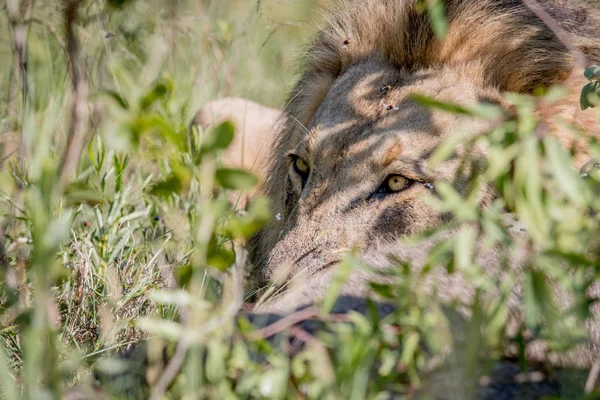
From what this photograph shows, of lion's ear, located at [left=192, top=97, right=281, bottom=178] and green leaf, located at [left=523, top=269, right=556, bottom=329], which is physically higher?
green leaf, located at [left=523, top=269, right=556, bottom=329]

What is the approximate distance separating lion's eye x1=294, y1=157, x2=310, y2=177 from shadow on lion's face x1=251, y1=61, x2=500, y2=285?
103 mm

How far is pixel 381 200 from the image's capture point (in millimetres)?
3344

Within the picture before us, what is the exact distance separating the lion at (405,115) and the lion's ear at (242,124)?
1394mm

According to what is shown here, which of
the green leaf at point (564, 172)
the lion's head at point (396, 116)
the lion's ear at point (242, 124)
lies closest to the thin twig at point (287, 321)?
the green leaf at point (564, 172)

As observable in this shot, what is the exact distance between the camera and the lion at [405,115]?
3289mm

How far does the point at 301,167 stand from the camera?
374cm

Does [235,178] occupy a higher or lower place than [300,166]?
higher

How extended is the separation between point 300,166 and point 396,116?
1.81ft

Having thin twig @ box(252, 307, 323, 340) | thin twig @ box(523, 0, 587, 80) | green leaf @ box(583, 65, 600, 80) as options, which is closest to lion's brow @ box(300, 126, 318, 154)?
thin twig @ box(523, 0, 587, 80)

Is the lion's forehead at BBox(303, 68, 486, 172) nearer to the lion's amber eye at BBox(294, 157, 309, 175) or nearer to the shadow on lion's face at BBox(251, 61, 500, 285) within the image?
the shadow on lion's face at BBox(251, 61, 500, 285)

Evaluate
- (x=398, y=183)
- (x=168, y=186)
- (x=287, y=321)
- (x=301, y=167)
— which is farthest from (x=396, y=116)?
(x=168, y=186)

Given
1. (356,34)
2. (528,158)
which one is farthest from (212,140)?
(356,34)

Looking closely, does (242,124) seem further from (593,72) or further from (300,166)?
(593,72)

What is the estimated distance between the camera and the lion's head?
10.8 feet
